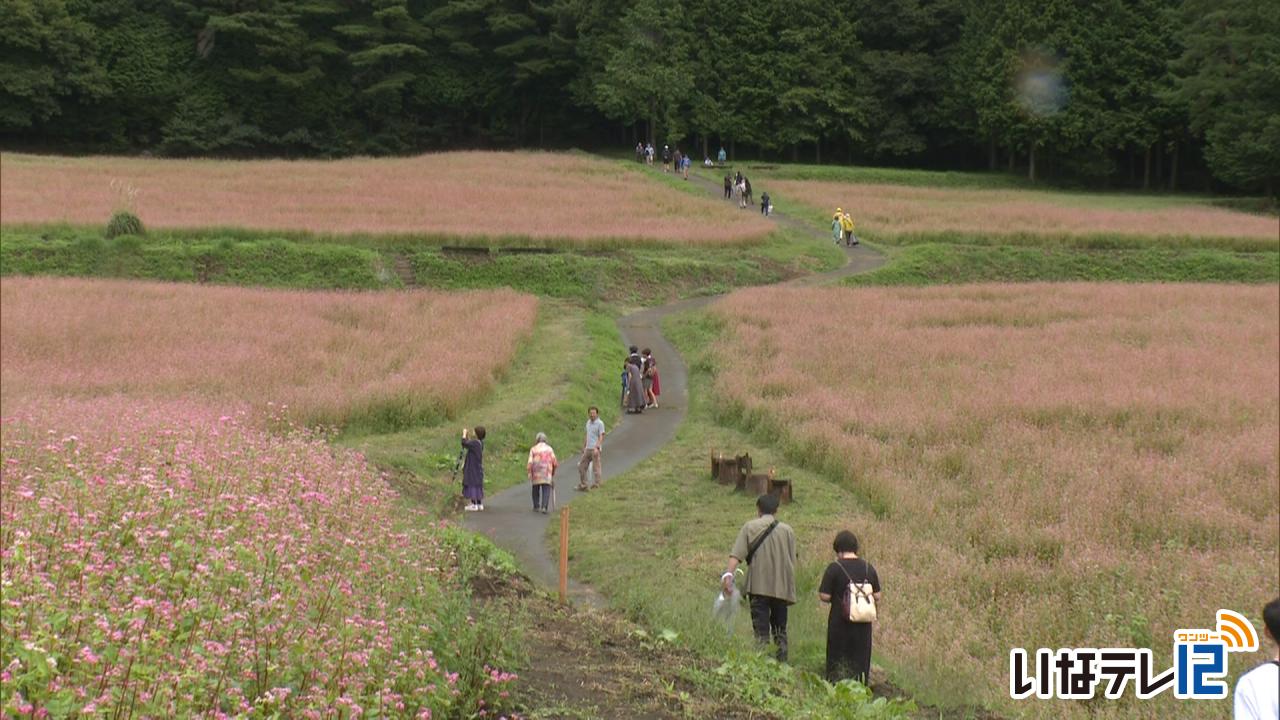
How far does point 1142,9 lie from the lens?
67.1 metres

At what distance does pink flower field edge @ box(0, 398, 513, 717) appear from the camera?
523 cm

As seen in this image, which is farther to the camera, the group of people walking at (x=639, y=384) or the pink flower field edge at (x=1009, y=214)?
the pink flower field edge at (x=1009, y=214)

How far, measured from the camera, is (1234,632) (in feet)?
33.0

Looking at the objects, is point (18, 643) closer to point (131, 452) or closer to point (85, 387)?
point (131, 452)

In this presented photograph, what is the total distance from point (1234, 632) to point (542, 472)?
27.4 ft

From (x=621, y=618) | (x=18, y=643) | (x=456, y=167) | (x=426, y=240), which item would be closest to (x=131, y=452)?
(x=621, y=618)

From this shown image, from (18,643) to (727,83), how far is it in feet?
221

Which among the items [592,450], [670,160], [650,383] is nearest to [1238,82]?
[670,160]

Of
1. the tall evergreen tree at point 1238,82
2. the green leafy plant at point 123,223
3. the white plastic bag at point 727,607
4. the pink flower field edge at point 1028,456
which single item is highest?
the tall evergreen tree at point 1238,82

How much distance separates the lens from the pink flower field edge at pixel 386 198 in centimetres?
3884

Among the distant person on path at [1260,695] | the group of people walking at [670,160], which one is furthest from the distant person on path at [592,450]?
the group of people walking at [670,160]

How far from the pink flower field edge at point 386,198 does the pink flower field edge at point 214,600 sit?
2915 centimetres

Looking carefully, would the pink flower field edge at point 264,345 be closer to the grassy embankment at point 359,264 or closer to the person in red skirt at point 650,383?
the person in red skirt at point 650,383

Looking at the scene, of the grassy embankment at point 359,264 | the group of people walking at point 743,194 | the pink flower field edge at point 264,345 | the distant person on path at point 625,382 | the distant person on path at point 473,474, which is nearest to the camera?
the distant person on path at point 473,474
